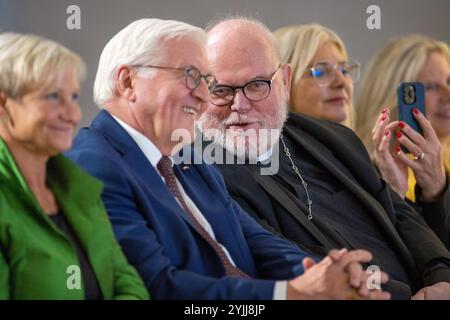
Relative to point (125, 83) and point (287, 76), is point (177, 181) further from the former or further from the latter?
point (287, 76)

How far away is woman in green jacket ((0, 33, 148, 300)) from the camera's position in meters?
1.81

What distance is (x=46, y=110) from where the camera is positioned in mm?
1874

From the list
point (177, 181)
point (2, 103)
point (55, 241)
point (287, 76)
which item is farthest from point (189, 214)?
point (287, 76)

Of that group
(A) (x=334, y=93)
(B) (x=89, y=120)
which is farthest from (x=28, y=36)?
(A) (x=334, y=93)

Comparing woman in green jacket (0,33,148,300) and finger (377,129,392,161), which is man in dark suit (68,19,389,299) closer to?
woman in green jacket (0,33,148,300)

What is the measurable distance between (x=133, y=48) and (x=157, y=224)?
0.42 m

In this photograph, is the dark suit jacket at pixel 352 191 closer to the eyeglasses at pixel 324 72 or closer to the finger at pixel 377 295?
the eyeglasses at pixel 324 72

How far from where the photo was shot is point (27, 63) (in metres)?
1.86

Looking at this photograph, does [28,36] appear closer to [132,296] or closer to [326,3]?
[132,296]

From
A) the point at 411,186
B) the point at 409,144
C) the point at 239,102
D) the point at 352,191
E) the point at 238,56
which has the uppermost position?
the point at 238,56

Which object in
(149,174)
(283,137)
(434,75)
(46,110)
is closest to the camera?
(46,110)

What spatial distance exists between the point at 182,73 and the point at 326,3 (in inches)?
33.0

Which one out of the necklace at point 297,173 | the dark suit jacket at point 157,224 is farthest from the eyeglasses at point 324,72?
the dark suit jacket at point 157,224

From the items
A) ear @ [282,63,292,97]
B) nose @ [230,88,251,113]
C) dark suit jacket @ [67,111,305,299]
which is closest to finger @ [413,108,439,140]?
ear @ [282,63,292,97]
